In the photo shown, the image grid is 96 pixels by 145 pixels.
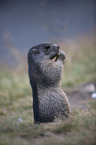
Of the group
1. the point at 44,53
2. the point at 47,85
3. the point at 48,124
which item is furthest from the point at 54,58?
the point at 48,124

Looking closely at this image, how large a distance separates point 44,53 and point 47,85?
0.51 meters

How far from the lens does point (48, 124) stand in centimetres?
279

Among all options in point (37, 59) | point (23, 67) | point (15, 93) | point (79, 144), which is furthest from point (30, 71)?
point (23, 67)

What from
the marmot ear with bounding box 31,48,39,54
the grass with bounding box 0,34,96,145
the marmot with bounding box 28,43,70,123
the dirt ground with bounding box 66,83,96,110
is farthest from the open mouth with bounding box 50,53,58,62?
the dirt ground with bounding box 66,83,96,110

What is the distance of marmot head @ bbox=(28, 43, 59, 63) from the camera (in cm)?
311

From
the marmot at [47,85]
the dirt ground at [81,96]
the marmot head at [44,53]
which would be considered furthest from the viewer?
the dirt ground at [81,96]

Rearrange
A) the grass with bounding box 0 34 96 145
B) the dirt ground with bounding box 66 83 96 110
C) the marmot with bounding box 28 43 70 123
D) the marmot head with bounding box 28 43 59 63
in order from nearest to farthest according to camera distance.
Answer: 1. the grass with bounding box 0 34 96 145
2. the marmot with bounding box 28 43 70 123
3. the marmot head with bounding box 28 43 59 63
4. the dirt ground with bounding box 66 83 96 110

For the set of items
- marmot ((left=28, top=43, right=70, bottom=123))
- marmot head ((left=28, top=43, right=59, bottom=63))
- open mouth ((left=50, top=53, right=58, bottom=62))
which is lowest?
marmot ((left=28, top=43, right=70, bottom=123))

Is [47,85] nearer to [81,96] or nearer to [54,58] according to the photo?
[54,58]

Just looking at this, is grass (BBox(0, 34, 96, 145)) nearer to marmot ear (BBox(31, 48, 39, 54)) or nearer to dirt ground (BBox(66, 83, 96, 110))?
dirt ground (BBox(66, 83, 96, 110))

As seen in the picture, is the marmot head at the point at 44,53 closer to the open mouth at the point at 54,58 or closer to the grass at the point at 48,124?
the open mouth at the point at 54,58

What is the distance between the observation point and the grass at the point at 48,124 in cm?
208

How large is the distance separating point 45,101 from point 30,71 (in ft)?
1.72

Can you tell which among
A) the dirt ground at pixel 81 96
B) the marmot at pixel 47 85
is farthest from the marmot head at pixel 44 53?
the dirt ground at pixel 81 96
